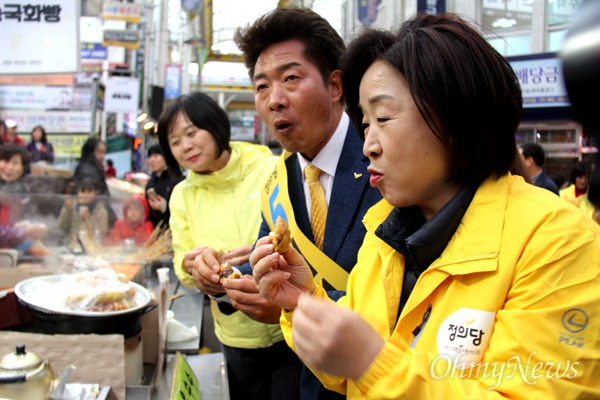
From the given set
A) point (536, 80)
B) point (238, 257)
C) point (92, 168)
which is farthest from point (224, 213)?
point (536, 80)

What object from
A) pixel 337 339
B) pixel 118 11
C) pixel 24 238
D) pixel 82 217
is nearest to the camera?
pixel 337 339

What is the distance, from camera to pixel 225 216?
2.73 metres

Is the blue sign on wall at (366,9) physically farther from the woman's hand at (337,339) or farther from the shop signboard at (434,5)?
the woman's hand at (337,339)

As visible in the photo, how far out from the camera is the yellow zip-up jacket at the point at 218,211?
2697 mm

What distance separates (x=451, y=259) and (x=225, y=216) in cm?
185

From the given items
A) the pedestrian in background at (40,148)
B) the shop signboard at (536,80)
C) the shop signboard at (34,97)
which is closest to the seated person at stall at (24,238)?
the shop signboard at (536,80)

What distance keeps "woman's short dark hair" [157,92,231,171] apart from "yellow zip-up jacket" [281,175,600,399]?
1.99 metres

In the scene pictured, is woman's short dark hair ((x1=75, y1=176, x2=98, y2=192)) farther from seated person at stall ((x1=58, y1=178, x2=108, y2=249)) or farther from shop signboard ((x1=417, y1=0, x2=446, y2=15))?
shop signboard ((x1=417, y1=0, x2=446, y2=15))

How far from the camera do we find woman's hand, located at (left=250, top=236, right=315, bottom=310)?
1.35 metres

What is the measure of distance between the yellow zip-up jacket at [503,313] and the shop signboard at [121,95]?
45.5 ft

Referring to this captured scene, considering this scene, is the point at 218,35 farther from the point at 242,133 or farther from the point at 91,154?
the point at 91,154

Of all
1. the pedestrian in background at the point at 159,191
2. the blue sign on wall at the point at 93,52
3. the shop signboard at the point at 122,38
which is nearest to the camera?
the pedestrian in background at the point at 159,191

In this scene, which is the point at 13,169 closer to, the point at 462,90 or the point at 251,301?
the point at 251,301

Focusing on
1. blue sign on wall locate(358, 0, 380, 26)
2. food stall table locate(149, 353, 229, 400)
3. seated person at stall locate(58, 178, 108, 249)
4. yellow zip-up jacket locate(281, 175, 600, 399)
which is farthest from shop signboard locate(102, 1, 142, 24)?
yellow zip-up jacket locate(281, 175, 600, 399)
